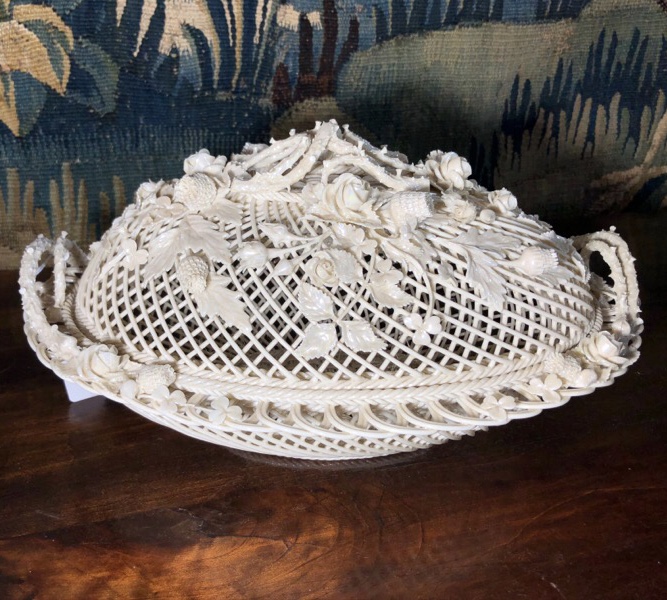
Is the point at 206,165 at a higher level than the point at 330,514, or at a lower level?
higher

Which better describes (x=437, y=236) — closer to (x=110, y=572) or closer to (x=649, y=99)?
(x=110, y=572)

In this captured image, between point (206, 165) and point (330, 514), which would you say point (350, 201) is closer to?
point (206, 165)

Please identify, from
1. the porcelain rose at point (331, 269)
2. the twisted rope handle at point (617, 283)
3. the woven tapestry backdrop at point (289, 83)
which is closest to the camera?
the porcelain rose at point (331, 269)

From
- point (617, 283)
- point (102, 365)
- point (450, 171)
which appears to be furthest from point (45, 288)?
point (617, 283)

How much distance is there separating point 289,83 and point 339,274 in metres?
0.56

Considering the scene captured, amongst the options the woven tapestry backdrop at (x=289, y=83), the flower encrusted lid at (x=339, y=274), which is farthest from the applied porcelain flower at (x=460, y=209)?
the woven tapestry backdrop at (x=289, y=83)

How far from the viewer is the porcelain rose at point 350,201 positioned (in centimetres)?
68

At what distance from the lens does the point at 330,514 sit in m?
0.76

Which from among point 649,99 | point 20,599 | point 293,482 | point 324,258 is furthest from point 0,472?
point 649,99

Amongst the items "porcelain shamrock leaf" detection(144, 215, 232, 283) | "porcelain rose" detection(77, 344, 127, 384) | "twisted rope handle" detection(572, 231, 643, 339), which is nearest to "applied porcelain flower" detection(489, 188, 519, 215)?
"twisted rope handle" detection(572, 231, 643, 339)

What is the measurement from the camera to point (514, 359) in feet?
2.26

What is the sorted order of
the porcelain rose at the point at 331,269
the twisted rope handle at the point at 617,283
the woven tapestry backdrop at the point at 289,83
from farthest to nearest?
1. the woven tapestry backdrop at the point at 289,83
2. the twisted rope handle at the point at 617,283
3. the porcelain rose at the point at 331,269

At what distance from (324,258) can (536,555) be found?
38 centimetres

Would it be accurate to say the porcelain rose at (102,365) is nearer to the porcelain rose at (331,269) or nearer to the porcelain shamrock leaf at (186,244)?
the porcelain shamrock leaf at (186,244)
